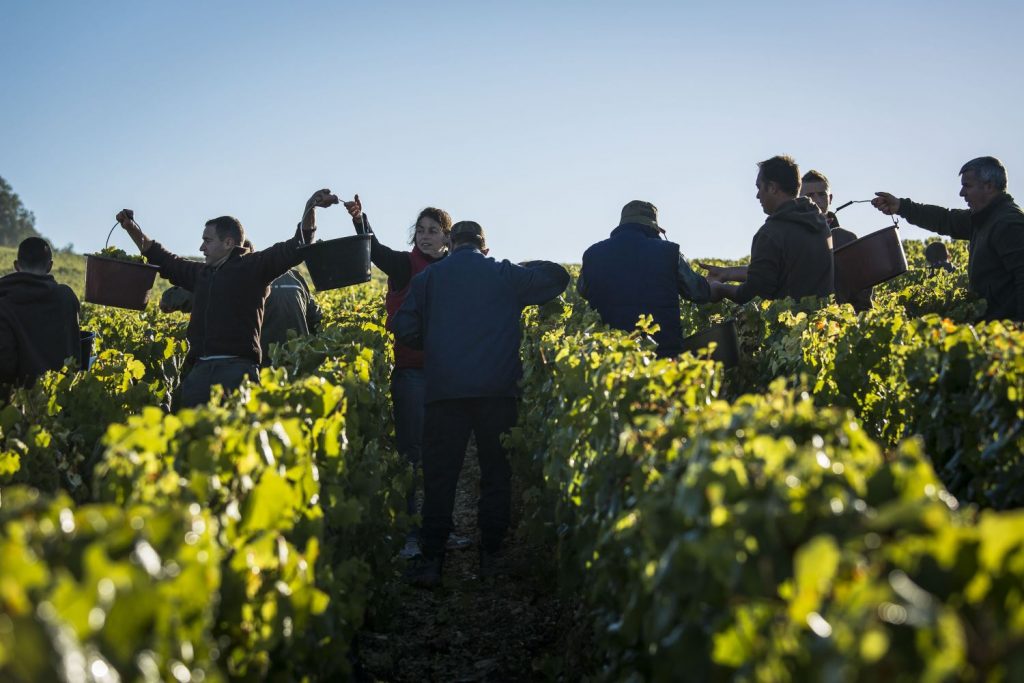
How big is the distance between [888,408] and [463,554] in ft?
10.8

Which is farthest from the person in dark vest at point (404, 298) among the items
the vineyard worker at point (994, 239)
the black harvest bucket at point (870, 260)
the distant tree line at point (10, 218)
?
the distant tree line at point (10, 218)

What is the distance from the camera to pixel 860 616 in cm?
172

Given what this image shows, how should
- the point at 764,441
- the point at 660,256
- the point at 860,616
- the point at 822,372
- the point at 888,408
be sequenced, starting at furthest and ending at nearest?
the point at 660,256
the point at 822,372
the point at 888,408
the point at 764,441
the point at 860,616

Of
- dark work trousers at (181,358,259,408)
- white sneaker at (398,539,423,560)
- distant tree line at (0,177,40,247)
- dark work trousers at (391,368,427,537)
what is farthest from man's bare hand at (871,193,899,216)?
distant tree line at (0,177,40,247)

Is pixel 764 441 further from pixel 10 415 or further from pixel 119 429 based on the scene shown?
pixel 10 415

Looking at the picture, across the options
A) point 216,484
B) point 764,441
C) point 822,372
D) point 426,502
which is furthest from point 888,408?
point 216,484

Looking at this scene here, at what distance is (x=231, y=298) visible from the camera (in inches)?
260

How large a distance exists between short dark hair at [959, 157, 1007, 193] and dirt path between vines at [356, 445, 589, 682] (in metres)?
3.89

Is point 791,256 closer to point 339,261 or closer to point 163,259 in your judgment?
point 339,261

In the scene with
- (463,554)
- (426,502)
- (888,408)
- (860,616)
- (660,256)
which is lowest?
(463,554)

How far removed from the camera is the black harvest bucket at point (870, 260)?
24.6ft

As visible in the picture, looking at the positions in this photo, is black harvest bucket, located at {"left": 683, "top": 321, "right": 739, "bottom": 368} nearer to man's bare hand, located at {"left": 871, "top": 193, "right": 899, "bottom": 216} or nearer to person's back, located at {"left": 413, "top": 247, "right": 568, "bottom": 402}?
person's back, located at {"left": 413, "top": 247, "right": 568, "bottom": 402}

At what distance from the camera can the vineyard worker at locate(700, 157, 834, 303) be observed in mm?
6996

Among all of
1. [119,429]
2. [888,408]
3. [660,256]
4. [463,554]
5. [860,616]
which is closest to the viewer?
[860,616]
